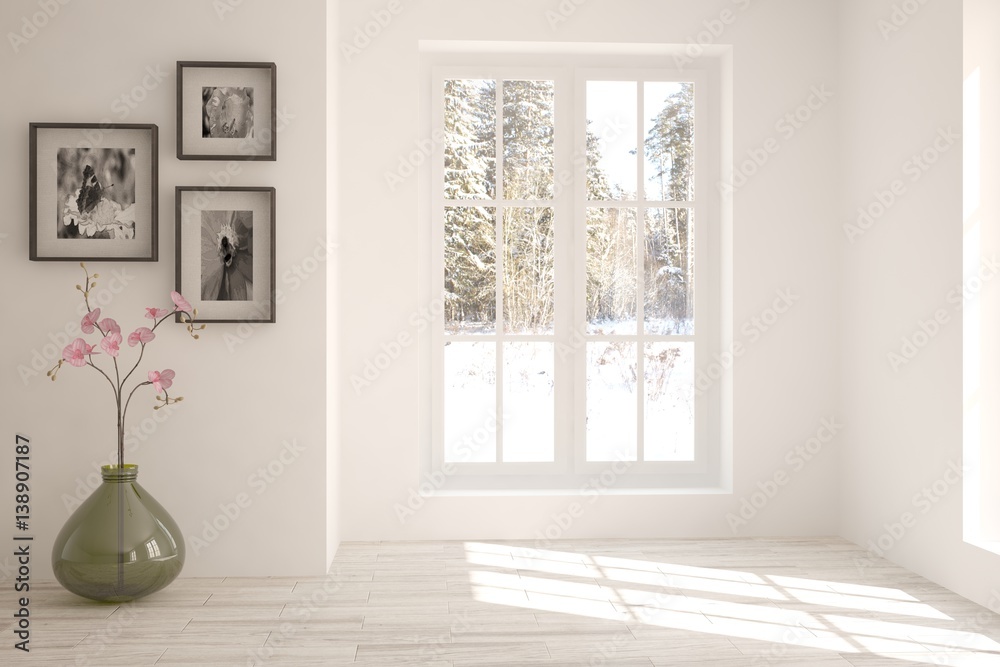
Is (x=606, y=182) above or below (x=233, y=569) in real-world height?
above

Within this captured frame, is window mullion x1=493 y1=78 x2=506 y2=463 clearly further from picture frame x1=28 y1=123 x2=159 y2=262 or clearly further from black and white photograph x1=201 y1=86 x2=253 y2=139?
picture frame x1=28 y1=123 x2=159 y2=262

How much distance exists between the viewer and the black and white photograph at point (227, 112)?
10.7 feet

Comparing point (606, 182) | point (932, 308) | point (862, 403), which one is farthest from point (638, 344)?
point (932, 308)

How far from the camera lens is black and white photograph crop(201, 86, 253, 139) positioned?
3.26 metres

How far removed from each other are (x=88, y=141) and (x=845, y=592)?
3.45 m

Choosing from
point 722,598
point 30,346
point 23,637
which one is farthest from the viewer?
point 30,346

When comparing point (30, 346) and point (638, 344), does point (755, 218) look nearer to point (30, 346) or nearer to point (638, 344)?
point (638, 344)

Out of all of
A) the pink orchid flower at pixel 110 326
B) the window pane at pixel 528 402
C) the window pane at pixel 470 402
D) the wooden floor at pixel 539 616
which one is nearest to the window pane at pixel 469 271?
the window pane at pixel 470 402

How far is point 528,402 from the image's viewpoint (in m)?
A: 4.06

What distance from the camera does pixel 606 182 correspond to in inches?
161

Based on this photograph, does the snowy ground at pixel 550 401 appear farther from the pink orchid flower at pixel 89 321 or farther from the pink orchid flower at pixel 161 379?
the pink orchid flower at pixel 89 321

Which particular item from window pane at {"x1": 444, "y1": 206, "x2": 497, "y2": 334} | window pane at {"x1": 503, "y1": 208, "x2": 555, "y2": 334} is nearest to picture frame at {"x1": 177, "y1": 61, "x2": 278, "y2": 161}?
window pane at {"x1": 444, "y1": 206, "x2": 497, "y2": 334}

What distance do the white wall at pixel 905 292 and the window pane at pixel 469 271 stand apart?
5.74 ft

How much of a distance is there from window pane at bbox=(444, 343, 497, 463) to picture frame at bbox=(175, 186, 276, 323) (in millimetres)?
1071
